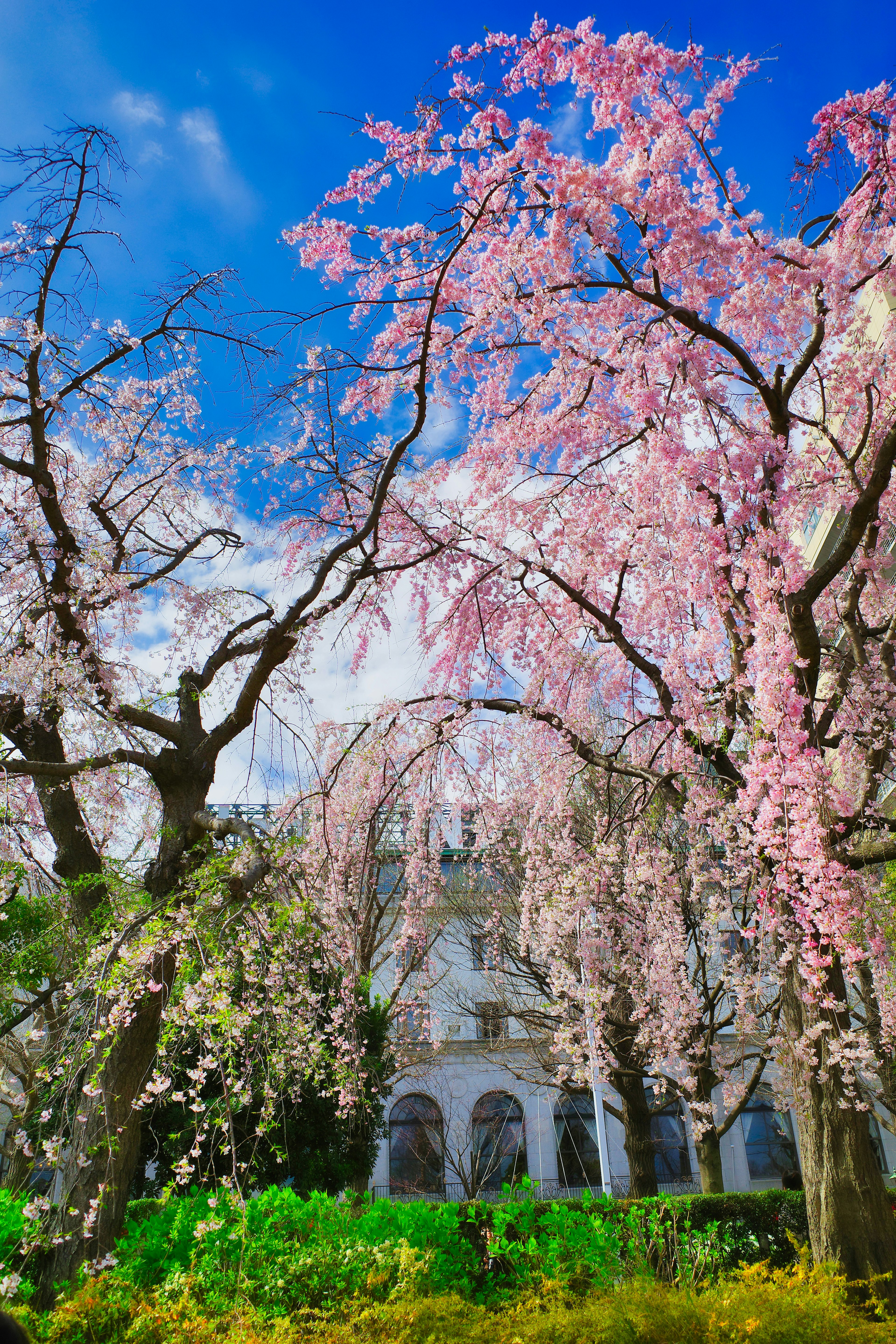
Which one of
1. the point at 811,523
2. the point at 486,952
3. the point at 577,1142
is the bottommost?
the point at 577,1142

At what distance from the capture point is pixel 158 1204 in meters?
8.15

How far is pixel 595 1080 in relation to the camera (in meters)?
10.4

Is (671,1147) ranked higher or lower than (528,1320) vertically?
lower

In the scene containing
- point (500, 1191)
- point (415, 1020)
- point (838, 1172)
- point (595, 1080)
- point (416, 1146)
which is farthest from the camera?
point (416, 1146)

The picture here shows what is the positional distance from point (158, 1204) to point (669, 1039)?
6.27m

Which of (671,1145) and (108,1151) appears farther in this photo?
(671,1145)

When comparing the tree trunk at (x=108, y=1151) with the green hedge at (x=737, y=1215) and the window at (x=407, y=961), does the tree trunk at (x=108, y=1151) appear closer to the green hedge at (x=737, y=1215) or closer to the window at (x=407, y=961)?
the green hedge at (x=737, y=1215)

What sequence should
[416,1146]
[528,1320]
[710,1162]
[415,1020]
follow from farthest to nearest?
[416,1146] < [415,1020] < [710,1162] < [528,1320]

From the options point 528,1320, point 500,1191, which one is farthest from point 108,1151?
point 500,1191

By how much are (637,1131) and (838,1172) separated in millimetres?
8699

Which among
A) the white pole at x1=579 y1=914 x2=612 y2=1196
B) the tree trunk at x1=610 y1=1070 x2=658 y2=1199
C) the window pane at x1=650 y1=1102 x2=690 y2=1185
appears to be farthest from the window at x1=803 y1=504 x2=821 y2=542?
the window pane at x1=650 y1=1102 x2=690 y2=1185

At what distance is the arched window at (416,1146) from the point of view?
63.7 feet

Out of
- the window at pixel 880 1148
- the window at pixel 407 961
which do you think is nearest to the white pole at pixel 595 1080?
the window at pixel 407 961

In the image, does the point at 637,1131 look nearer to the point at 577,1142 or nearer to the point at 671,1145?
the point at 671,1145
